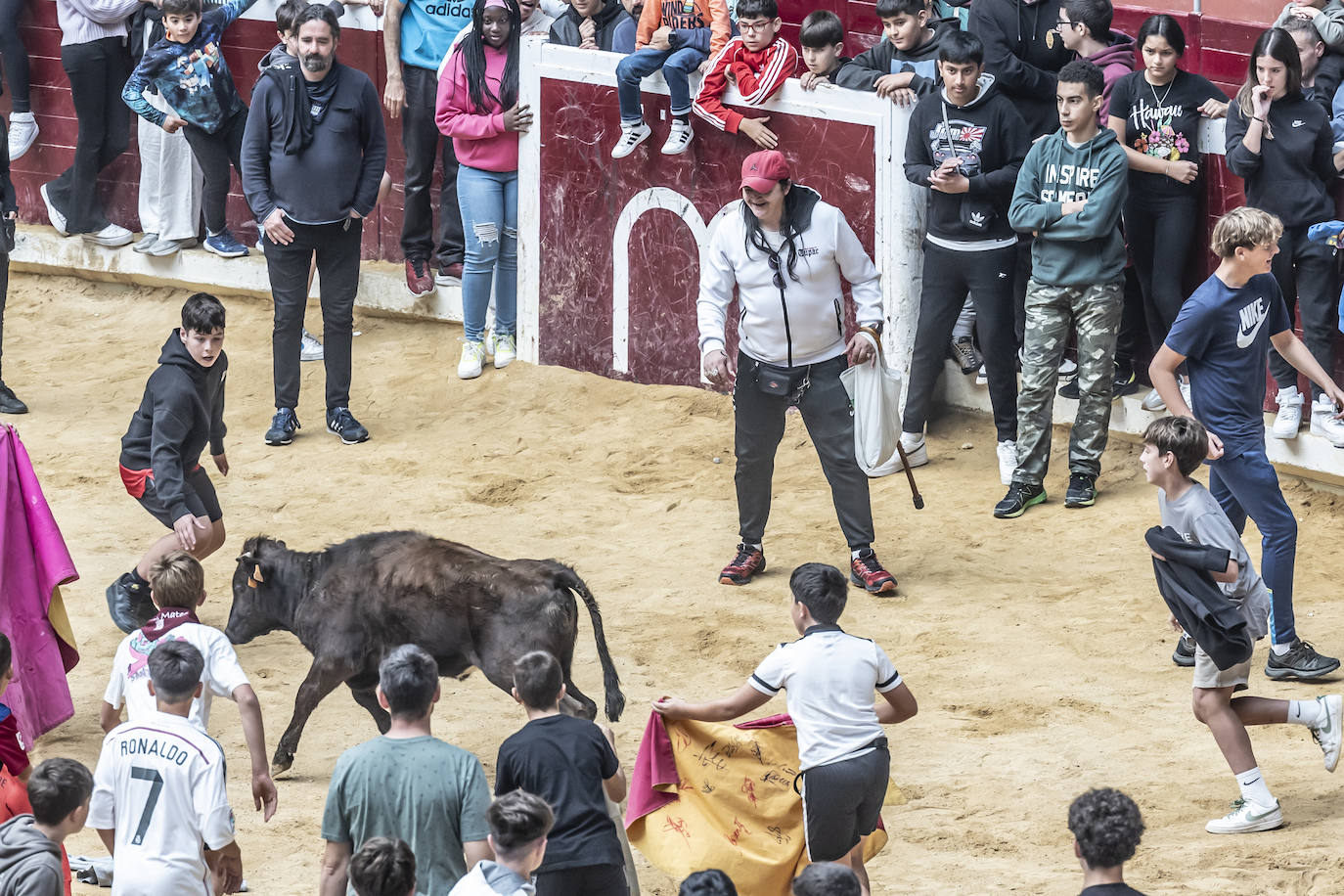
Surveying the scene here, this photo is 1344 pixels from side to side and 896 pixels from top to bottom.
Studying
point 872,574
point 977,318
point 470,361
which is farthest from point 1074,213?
point 470,361

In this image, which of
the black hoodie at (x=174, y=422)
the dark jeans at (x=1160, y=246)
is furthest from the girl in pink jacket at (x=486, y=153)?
the dark jeans at (x=1160, y=246)

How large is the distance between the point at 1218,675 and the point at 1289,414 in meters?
3.96

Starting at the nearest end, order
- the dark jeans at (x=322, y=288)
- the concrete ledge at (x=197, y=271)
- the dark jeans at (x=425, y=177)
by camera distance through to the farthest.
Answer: the dark jeans at (x=322, y=288), the dark jeans at (x=425, y=177), the concrete ledge at (x=197, y=271)

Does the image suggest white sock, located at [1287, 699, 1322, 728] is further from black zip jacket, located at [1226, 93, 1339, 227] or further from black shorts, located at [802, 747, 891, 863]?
black zip jacket, located at [1226, 93, 1339, 227]

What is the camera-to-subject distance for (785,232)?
8727 millimetres

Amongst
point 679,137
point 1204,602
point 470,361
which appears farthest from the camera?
point 470,361

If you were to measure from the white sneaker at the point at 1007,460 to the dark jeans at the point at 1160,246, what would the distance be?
40.8 inches

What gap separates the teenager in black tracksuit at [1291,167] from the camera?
9227mm

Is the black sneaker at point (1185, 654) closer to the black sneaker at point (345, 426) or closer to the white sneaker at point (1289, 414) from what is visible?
the white sneaker at point (1289, 414)

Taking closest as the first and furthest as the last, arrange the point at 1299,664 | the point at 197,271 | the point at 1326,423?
the point at 1299,664, the point at 1326,423, the point at 197,271

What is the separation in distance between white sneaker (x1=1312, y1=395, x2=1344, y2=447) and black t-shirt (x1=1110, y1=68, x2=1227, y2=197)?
135cm

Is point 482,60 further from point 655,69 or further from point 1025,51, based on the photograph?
point 1025,51

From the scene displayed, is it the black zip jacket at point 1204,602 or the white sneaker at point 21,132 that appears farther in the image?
the white sneaker at point 21,132

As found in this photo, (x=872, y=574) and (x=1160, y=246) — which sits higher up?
(x=1160, y=246)
